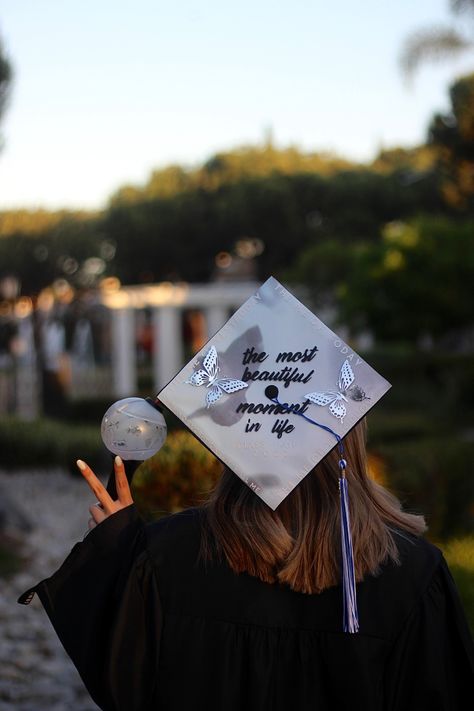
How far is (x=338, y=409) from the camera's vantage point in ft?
6.05

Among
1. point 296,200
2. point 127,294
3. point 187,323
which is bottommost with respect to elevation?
point 187,323

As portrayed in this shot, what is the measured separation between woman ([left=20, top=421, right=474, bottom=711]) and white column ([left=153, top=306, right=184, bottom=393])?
57.8 feet

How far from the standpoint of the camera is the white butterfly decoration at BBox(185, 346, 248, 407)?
1884 mm

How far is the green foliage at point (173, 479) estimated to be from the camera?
500 cm

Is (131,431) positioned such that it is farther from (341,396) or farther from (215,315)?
(215,315)

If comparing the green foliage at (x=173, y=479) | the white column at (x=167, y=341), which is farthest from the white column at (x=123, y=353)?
the green foliage at (x=173, y=479)

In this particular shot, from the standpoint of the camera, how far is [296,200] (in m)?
32.7

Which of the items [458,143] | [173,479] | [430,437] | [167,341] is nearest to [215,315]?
[167,341]

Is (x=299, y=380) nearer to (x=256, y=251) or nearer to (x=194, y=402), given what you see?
(x=194, y=402)

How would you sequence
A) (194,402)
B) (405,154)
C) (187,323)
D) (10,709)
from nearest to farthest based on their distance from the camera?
(194,402) → (10,709) → (187,323) → (405,154)

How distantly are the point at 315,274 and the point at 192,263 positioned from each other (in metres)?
13.4

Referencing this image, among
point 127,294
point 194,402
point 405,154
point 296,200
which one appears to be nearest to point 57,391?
point 127,294

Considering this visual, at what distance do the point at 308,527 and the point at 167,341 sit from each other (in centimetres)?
1826

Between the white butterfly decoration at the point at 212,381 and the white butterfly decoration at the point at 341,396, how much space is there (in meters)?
0.15
